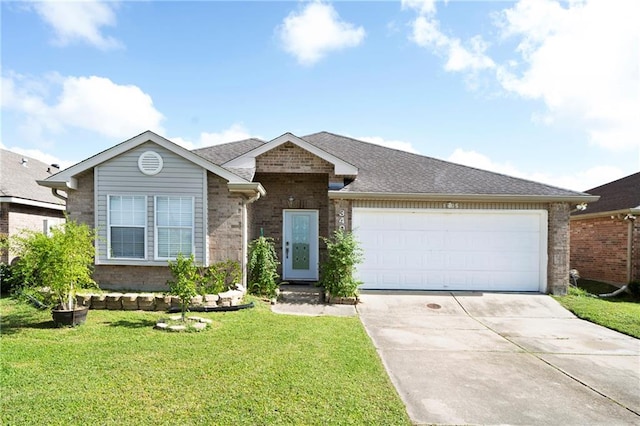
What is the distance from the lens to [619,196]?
12695mm

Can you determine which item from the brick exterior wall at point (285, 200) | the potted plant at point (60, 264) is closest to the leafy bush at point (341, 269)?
the brick exterior wall at point (285, 200)

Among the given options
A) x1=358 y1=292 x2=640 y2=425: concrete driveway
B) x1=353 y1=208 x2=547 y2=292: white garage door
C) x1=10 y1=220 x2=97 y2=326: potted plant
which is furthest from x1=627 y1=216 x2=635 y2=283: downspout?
x1=10 y1=220 x2=97 y2=326: potted plant

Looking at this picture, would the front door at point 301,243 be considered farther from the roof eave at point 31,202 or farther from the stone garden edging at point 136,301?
the roof eave at point 31,202

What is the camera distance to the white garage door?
973 cm

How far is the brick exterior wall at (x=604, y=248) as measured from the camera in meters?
10.9

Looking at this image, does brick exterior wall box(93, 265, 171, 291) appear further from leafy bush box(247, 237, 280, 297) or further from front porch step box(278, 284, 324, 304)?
front porch step box(278, 284, 324, 304)

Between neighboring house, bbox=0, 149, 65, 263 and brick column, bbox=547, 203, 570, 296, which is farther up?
neighboring house, bbox=0, 149, 65, 263

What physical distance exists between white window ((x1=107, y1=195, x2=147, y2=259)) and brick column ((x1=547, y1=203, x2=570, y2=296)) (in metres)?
11.1

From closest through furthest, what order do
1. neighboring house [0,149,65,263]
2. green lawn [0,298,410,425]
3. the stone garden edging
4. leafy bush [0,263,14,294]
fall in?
green lawn [0,298,410,425] → the stone garden edging → leafy bush [0,263,14,294] → neighboring house [0,149,65,263]

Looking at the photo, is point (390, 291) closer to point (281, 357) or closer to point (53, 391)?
point (281, 357)

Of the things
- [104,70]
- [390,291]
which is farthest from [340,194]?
[104,70]

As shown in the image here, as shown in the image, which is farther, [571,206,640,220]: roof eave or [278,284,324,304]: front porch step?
[571,206,640,220]: roof eave

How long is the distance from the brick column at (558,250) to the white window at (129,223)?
36.5 ft

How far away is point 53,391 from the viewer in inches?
147
